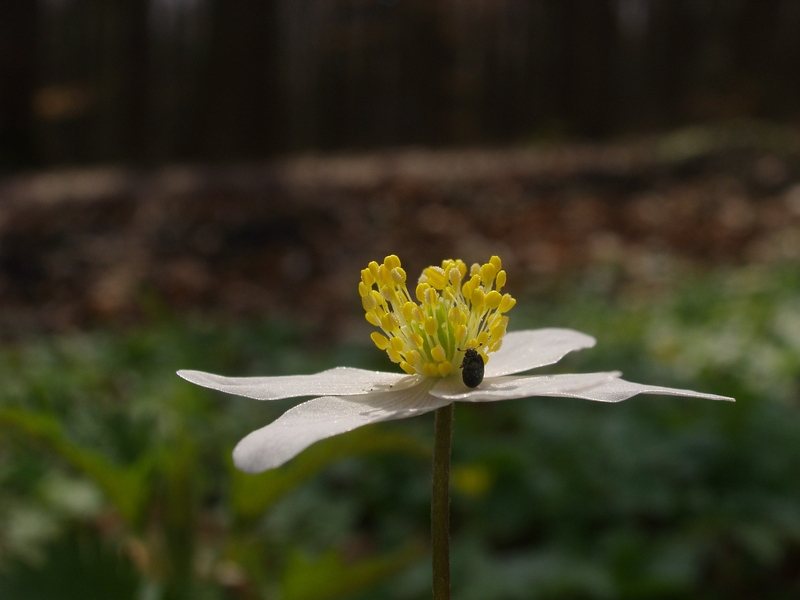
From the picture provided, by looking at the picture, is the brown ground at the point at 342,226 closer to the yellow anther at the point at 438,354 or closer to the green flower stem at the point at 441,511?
the yellow anther at the point at 438,354

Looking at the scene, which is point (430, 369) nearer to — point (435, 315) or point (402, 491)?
point (435, 315)

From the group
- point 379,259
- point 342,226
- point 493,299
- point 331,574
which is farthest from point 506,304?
point 342,226

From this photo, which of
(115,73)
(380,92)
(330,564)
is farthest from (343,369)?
(380,92)

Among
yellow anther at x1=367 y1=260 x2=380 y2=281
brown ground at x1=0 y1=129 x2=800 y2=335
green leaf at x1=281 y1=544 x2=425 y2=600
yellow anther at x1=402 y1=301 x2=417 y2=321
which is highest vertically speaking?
brown ground at x1=0 y1=129 x2=800 y2=335

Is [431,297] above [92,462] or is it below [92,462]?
above

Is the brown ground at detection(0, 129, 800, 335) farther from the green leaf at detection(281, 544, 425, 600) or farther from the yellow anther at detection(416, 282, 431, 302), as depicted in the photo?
the yellow anther at detection(416, 282, 431, 302)

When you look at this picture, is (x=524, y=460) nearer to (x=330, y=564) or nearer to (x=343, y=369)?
(x=330, y=564)

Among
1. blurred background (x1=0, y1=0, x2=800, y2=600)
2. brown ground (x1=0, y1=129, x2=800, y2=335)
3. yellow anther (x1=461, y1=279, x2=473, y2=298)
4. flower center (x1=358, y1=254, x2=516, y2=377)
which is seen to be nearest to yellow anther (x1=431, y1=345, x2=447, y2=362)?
flower center (x1=358, y1=254, x2=516, y2=377)
